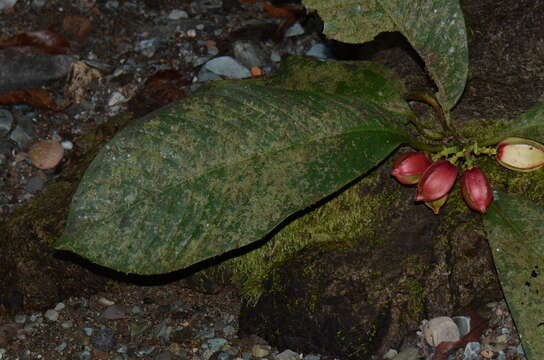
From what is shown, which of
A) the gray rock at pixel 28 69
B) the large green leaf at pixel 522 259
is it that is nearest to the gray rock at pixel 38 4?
the gray rock at pixel 28 69

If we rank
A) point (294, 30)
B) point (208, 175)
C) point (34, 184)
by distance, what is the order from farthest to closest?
point (294, 30) → point (34, 184) → point (208, 175)

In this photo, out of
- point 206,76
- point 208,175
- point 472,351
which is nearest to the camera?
point 208,175

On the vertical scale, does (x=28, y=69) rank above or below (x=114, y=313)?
above

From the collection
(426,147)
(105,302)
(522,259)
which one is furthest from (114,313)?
(522,259)

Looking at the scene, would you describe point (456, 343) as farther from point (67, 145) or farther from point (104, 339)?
point (67, 145)

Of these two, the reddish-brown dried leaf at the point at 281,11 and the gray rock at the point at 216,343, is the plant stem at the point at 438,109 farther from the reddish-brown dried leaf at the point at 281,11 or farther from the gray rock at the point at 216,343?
the reddish-brown dried leaf at the point at 281,11

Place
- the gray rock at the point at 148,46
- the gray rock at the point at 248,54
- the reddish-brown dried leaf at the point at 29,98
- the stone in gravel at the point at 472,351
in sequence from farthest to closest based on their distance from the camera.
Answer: the gray rock at the point at 148,46
the gray rock at the point at 248,54
the reddish-brown dried leaf at the point at 29,98
the stone in gravel at the point at 472,351

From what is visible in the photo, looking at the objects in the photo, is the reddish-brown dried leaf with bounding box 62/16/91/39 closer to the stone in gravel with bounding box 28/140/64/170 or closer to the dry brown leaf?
the dry brown leaf

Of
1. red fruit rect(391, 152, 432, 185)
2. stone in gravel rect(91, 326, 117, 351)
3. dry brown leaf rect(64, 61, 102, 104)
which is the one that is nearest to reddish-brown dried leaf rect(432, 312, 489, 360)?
red fruit rect(391, 152, 432, 185)
